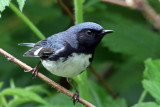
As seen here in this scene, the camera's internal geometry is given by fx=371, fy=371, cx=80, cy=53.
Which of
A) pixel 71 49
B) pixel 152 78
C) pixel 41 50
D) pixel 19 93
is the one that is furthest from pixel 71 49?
pixel 152 78

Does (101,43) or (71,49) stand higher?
(71,49)

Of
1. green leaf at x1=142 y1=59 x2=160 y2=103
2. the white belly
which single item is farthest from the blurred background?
the white belly

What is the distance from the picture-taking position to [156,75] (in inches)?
128

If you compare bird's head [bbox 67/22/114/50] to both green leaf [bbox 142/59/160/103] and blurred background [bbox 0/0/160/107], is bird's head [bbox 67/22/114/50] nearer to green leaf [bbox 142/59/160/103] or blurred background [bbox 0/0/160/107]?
green leaf [bbox 142/59/160/103]

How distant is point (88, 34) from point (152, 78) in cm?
68

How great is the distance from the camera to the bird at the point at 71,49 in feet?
9.93

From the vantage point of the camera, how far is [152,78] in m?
3.25

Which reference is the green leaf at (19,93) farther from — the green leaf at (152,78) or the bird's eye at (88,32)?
the green leaf at (152,78)

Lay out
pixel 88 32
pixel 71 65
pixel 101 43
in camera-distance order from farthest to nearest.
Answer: pixel 101 43, pixel 88 32, pixel 71 65

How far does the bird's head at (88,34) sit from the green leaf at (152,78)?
0.52m

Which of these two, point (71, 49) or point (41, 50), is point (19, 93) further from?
point (71, 49)

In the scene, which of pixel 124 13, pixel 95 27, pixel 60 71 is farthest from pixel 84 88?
pixel 124 13

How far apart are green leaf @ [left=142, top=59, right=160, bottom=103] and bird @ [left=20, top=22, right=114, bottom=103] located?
0.50 meters

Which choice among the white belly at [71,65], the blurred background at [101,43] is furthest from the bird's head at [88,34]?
the blurred background at [101,43]
